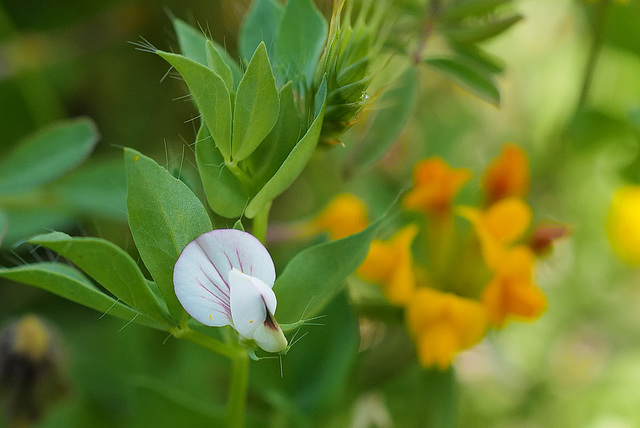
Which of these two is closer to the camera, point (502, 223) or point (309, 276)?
point (309, 276)

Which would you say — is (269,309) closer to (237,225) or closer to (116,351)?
(237,225)

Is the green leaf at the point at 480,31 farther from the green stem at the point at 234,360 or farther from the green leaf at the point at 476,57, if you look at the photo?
the green stem at the point at 234,360

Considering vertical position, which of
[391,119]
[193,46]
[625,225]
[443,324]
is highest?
[193,46]

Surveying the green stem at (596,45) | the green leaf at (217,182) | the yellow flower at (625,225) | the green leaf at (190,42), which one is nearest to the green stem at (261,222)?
the green leaf at (217,182)

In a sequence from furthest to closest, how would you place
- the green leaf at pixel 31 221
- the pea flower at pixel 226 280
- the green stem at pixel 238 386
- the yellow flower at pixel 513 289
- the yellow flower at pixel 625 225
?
the yellow flower at pixel 625 225 → the green leaf at pixel 31 221 → the yellow flower at pixel 513 289 → the green stem at pixel 238 386 → the pea flower at pixel 226 280

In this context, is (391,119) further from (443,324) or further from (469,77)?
(443,324)

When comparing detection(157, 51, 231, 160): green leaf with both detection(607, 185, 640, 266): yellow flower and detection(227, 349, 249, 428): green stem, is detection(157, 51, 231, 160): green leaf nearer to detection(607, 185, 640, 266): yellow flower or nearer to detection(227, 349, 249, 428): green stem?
detection(227, 349, 249, 428): green stem

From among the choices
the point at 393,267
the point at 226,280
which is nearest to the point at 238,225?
the point at 226,280
